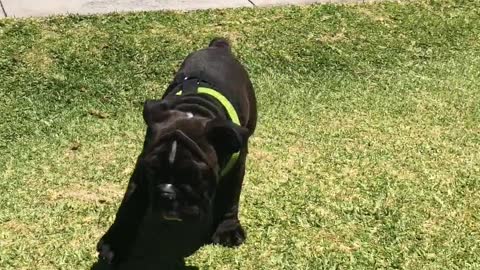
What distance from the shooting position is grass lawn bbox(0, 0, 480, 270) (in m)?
3.99

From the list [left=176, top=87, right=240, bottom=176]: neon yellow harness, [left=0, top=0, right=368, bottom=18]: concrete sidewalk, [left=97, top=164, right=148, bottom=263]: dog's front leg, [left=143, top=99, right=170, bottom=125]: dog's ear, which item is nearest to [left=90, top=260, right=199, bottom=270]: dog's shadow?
[left=97, top=164, right=148, bottom=263]: dog's front leg

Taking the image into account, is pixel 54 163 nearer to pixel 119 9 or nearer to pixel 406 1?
pixel 119 9

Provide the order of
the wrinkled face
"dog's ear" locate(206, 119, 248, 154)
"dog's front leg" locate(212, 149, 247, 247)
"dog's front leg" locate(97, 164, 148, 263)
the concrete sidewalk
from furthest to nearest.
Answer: the concrete sidewalk → "dog's front leg" locate(212, 149, 247, 247) → "dog's front leg" locate(97, 164, 148, 263) → "dog's ear" locate(206, 119, 248, 154) → the wrinkled face

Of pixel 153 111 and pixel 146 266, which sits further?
pixel 146 266

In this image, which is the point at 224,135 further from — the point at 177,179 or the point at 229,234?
the point at 229,234

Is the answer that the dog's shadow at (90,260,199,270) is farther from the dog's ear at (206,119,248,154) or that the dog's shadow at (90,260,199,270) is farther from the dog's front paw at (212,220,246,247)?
the dog's ear at (206,119,248,154)

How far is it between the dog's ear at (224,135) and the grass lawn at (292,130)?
3.11 feet

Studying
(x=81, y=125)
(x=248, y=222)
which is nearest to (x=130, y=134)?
(x=81, y=125)

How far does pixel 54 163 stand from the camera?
4.63m

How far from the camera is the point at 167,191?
2916mm

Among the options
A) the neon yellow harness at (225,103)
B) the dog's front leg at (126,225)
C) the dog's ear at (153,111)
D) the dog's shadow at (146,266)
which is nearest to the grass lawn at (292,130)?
the dog's shadow at (146,266)

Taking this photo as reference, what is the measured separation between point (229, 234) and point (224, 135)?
0.97 m

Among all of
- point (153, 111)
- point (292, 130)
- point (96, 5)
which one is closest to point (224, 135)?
point (153, 111)

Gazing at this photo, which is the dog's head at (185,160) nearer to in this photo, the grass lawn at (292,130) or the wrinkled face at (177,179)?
the wrinkled face at (177,179)
